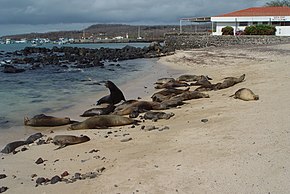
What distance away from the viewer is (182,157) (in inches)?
246

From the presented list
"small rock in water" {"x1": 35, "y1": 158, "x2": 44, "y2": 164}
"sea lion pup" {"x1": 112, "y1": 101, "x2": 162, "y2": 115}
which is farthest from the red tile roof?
"small rock in water" {"x1": 35, "y1": 158, "x2": 44, "y2": 164}

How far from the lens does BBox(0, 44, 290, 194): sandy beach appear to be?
17.0 feet

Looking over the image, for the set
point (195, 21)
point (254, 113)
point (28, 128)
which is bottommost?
point (28, 128)

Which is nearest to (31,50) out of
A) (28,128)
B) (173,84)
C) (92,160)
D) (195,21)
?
(195,21)

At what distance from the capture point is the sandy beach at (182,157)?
5.20 metres

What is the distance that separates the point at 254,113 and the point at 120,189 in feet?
15.8

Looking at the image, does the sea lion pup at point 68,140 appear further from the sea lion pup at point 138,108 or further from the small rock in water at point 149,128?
the sea lion pup at point 138,108

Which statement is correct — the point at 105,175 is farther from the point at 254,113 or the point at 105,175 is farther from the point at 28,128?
the point at 28,128

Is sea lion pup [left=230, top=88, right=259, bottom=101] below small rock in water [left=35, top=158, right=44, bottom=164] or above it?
above

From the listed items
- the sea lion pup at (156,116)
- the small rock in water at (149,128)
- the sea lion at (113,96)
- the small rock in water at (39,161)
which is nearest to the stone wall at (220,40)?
the sea lion at (113,96)

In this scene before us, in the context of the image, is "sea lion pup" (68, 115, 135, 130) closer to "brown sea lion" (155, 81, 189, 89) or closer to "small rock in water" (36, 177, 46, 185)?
"small rock in water" (36, 177, 46, 185)

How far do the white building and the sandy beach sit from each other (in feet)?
144

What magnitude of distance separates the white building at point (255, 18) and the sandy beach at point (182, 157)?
144ft

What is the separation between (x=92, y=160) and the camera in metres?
6.97
